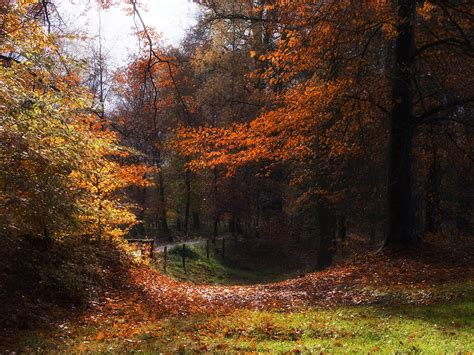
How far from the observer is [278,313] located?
34.0ft

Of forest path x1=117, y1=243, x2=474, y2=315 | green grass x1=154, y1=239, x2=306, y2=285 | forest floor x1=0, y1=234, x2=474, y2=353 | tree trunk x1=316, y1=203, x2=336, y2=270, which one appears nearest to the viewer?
forest floor x1=0, y1=234, x2=474, y2=353

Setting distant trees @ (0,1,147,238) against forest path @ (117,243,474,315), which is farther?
forest path @ (117,243,474,315)

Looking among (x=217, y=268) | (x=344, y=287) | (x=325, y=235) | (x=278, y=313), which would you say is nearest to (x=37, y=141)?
(x=278, y=313)

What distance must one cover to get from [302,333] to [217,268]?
57.2 feet

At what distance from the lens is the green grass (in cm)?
2227

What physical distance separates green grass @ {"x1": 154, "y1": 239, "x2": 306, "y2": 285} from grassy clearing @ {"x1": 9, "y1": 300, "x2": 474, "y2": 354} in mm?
11727

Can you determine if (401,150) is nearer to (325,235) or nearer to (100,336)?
(325,235)

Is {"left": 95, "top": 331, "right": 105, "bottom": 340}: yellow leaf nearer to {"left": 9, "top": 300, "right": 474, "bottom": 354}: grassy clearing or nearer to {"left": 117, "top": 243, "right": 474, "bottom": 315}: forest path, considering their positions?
{"left": 9, "top": 300, "right": 474, "bottom": 354}: grassy clearing

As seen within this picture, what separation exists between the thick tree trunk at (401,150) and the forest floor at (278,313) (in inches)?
33.5

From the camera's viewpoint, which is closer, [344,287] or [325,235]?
[344,287]

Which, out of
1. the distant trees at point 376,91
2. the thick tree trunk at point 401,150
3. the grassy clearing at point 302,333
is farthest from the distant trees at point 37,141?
the thick tree trunk at point 401,150

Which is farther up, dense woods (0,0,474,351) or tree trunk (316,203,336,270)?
dense woods (0,0,474,351)

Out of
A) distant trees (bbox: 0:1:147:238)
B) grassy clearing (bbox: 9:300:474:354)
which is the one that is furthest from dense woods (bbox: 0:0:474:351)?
grassy clearing (bbox: 9:300:474:354)

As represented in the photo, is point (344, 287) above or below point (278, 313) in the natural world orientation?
above
